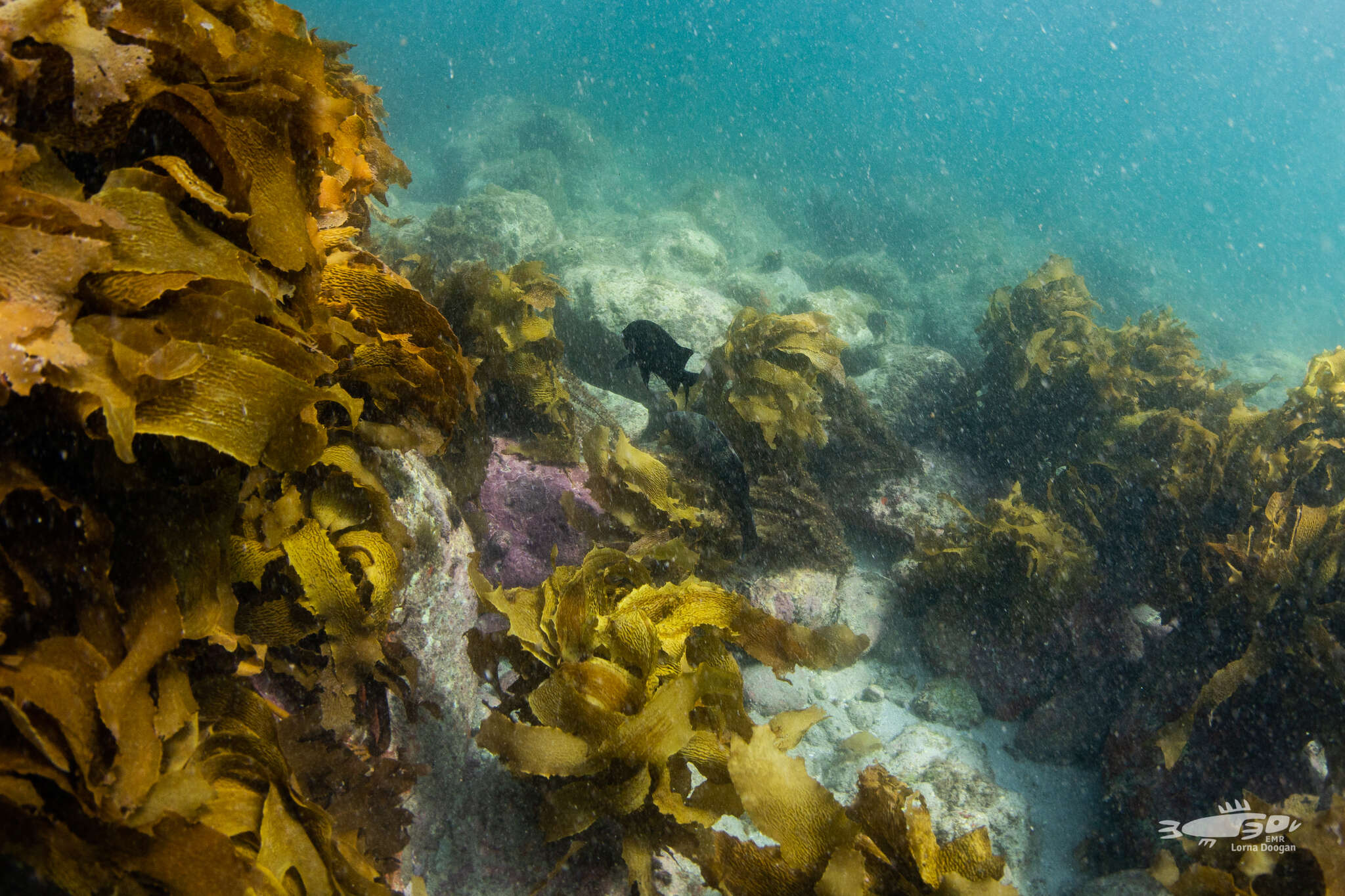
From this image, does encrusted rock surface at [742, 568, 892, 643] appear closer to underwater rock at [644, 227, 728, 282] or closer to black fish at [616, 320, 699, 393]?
black fish at [616, 320, 699, 393]

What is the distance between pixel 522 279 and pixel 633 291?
2449 millimetres

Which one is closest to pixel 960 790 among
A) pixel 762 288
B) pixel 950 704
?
pixel 950 704

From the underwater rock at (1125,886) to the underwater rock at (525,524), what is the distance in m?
2.71

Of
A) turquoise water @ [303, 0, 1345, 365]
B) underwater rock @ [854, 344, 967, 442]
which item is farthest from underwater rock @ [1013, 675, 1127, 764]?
turquoise water @ [303, 0, 1345, 365]

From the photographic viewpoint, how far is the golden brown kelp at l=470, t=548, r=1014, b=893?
1512 mm

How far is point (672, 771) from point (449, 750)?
80 cm

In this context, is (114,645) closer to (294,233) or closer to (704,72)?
(294,233)

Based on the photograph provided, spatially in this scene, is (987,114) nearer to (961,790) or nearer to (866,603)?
(866,603)

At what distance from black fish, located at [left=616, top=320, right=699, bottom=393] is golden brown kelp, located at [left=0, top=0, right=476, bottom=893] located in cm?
248

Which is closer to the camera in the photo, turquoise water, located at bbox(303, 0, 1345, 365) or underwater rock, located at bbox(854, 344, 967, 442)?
underwater rock, located at bbox(854, 344, 967, 442)

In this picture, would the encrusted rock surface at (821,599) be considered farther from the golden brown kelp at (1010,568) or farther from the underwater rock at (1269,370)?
the underwater rock at (1269,370)

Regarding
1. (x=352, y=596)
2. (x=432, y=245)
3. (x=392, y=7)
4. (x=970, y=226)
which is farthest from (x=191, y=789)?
(x=392, y=7)

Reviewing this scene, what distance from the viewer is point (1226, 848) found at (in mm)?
1709

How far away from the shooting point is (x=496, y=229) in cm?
1016
